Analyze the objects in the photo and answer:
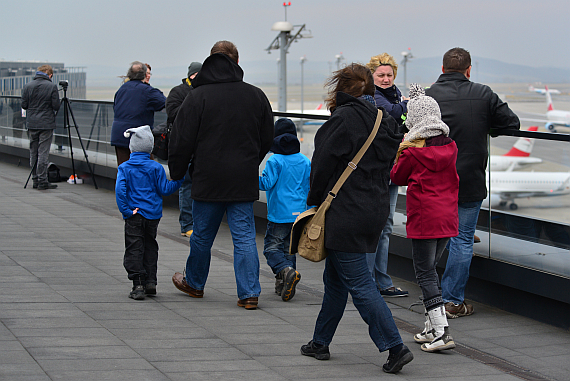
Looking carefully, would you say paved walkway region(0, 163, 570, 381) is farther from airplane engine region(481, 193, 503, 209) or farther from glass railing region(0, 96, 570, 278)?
airplane engine region(481, 193, 503, 209)

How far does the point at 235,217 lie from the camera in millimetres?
5465

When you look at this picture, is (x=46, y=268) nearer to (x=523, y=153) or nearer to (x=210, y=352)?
(x=210, y=352)

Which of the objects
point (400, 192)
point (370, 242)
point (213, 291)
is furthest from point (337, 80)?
point (400, 192)

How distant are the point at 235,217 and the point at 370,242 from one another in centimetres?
159

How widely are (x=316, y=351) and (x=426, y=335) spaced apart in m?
0.86

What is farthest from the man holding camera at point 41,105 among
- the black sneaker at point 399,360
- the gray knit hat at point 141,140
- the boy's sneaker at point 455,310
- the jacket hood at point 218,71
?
the black sneaker at point 399,360

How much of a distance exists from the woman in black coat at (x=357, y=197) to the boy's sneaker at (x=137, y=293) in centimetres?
198

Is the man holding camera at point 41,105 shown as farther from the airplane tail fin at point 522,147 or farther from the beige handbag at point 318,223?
the beige handbag at point 318,223

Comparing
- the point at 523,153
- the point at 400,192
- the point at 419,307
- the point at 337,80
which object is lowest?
the point at 419,307

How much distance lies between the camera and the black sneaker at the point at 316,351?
4328 mm

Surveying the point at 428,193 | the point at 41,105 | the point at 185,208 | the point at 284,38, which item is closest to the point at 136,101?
the point at 185,208

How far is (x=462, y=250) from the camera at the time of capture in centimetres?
557

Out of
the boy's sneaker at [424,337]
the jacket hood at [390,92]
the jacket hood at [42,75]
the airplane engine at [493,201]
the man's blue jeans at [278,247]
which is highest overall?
the jacket hood at [42,75]

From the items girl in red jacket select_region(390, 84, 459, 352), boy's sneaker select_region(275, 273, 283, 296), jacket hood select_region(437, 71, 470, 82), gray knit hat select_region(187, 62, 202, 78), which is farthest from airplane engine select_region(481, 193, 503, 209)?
gray knit hat select_region(187, 62, 202, 78)
